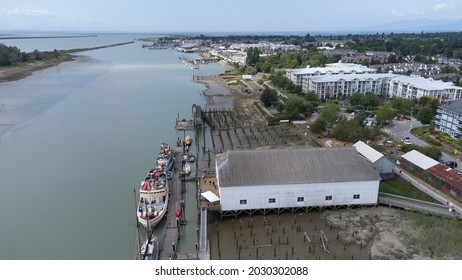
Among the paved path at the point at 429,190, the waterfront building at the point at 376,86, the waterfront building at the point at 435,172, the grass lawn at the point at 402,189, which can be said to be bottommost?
the grass lawn at the point at 402,189

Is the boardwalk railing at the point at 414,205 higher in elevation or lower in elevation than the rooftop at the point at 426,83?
lower

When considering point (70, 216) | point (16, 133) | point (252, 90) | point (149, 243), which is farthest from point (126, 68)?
point (149, 243)

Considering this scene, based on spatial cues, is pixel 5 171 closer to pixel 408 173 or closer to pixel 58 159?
pixel 58 159

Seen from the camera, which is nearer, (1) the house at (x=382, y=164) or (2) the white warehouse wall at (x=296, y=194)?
(2) the white warehouse wall at (x=296, y=194)

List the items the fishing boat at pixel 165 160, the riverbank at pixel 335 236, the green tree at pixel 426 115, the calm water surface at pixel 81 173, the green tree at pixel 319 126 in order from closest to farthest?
the riverbank at pixel 335 236
the calm water surface at pixel 81 173
the fishing boat at pixel 165 160
the green tree at pixel 319 126
the green tree at pixel 426 115

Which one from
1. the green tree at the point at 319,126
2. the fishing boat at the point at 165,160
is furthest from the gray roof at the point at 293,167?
the green tree at the point at 319,126

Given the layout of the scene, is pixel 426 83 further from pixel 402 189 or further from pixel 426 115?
pixel 402 189

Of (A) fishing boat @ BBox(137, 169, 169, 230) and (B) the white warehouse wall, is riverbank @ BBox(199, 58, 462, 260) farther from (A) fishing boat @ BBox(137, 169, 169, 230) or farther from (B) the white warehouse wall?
(A) fishing boat @ BBox(137, 169, 169, 230)

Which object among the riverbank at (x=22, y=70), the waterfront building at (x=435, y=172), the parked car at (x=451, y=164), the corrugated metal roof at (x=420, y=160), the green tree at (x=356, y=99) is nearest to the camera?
the waterfront building at (x=435, y=172)

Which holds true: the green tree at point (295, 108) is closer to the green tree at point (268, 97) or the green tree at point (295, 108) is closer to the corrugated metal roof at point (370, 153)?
the green tree at point (268, 97)

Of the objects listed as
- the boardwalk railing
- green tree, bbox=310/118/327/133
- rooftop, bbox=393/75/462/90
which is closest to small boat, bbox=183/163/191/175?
the boardwalk railing
